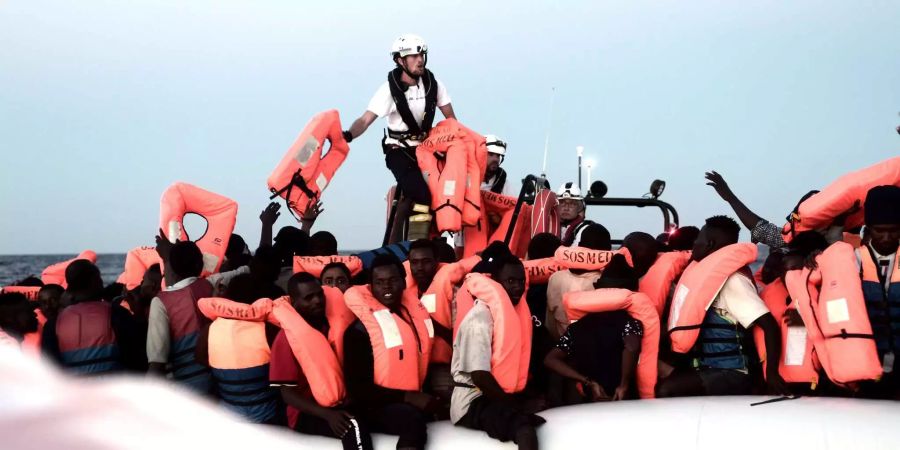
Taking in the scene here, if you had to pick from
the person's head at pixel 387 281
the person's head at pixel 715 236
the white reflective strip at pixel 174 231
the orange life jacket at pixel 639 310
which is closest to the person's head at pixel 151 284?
the white reflective strip at pixel 174 231

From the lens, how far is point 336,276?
6070 mm

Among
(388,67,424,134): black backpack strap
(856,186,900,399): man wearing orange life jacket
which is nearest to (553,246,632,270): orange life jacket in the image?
(856,186,900,399): man wearing orange life jacket

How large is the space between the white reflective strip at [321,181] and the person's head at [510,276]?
9.85 feet

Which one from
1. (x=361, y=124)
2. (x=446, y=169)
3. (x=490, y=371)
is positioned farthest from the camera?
(x=361, y=124)

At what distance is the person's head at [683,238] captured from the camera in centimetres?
683

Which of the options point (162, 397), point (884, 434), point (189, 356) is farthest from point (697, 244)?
point (162, 397)

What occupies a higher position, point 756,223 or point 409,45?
point 409,45

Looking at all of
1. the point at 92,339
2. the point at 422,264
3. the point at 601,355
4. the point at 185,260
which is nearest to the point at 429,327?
the point at 422,264

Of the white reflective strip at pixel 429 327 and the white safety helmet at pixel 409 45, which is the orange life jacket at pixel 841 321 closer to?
the white reflective strip at pixel 429 327

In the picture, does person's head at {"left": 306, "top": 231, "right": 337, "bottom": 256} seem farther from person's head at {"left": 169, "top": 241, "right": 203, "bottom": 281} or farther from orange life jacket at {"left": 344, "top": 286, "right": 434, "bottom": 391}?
orange life jacket at {"left": 344, "top": 286, "right": 434, "bottom": 391}

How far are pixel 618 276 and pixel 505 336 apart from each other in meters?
0.92

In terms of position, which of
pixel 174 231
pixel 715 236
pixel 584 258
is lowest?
pixel 584 258

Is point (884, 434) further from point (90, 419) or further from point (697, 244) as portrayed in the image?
point (90, 419)

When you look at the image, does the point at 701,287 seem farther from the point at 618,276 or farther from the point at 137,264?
the point at 137,264
